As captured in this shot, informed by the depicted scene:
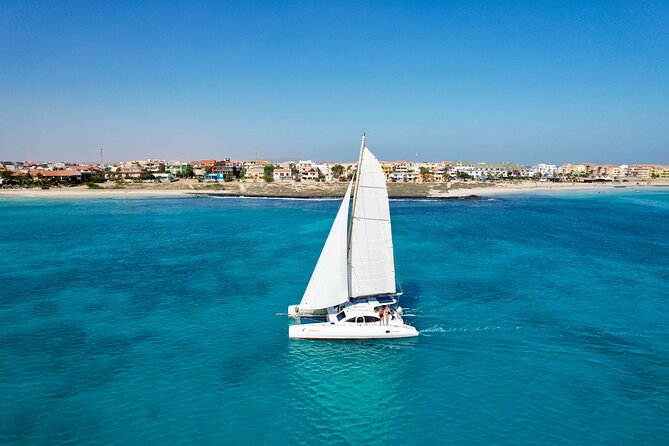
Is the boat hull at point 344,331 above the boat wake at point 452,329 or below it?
above

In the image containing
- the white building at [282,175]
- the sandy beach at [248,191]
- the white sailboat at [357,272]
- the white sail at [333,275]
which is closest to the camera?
the white sailboat at [357,272]

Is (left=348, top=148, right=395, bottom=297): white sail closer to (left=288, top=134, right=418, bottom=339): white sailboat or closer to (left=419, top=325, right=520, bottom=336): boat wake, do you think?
(left=288, top=134, right=418, bottom=339): white sailboat

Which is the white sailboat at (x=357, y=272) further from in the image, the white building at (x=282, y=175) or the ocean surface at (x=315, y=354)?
the white building at (x=282, y=175)

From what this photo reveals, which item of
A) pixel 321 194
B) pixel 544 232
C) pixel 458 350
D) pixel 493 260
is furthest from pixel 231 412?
pixel 321 194

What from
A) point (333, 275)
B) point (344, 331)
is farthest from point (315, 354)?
point (333, 275)

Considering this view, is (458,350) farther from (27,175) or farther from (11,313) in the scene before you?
(27,175)

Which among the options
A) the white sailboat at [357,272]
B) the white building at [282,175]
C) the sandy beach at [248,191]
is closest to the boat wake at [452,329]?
the white sailboat at [357,272]

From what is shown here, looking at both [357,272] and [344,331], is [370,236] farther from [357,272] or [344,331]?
[344,331]
